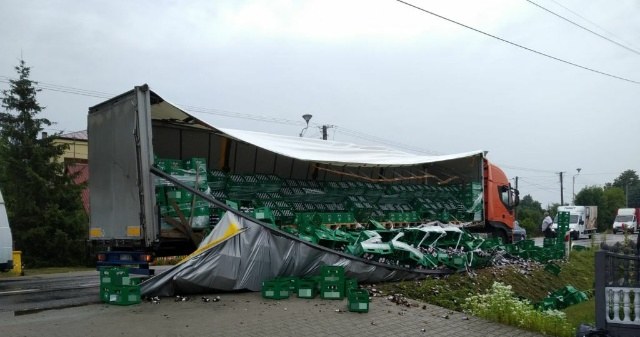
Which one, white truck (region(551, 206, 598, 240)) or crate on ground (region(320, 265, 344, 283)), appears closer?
crate on ground (region(320, 265, 344, 283))

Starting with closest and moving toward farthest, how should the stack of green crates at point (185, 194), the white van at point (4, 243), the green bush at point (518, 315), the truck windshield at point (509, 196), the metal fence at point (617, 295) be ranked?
the metal fence at point (617, 295) → the green bush at point (518, 315) → the stack of green crates at point (185, 194) → the white van at point (4, 243) → the truck windshield at point (509, 196)

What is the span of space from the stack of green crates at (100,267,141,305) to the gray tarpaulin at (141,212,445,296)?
31 centimetres

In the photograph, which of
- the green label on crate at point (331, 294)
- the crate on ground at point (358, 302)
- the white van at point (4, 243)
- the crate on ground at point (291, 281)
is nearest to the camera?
the crate on ground at point (358, 302)

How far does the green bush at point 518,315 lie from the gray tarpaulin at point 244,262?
8.94ft

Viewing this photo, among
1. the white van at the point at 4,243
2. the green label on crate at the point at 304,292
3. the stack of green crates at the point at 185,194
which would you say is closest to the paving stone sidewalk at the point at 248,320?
the green label on crate at the point at 304,292

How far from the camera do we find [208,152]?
13039 millimetres

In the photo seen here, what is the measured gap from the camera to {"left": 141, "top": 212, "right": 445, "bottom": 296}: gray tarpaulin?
9.09 meters

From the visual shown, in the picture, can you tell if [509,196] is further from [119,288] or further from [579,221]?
[579,221]

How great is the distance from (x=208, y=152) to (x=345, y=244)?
4.10 m

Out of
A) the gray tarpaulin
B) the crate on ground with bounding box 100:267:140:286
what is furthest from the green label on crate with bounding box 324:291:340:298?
the crate on ground with bounding box 100:267:140:286

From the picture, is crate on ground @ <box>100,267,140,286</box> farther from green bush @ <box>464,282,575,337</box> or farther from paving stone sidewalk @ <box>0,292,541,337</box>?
green bush @ <box>464,282,575,337</box>

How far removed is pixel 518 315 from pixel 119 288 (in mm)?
6277

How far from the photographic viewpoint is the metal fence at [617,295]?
6.84 meters

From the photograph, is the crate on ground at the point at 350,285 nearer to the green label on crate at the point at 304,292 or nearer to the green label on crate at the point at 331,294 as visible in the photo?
the green label on crate at the point at 331,294
